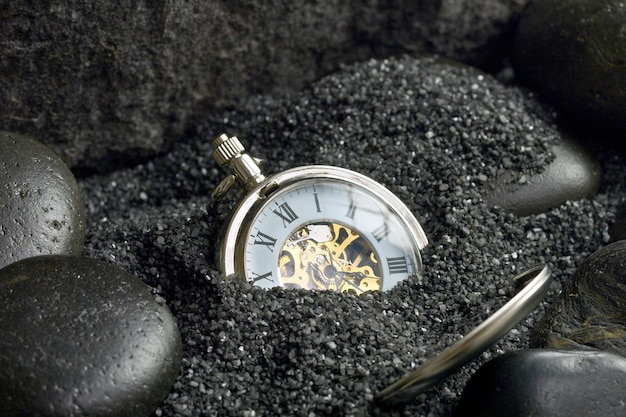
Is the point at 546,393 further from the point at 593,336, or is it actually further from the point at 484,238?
the point at 484,238

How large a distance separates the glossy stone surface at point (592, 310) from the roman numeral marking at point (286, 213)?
790mm

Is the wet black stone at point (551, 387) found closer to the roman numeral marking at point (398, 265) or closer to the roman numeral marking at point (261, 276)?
the roman numeral marking at point (398, 265)

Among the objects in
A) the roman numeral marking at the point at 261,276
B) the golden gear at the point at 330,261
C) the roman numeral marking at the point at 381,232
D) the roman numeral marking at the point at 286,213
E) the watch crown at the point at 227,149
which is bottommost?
the roman numeral marking at the point at 261,276

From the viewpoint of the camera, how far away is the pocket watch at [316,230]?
7.91 feet

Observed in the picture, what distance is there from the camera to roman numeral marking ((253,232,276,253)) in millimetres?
2414

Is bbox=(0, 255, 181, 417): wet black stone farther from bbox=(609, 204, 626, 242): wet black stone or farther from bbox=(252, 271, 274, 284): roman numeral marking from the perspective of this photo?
bbox=(609, 204, 626, 242): wet black stone

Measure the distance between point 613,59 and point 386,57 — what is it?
927 millimetres

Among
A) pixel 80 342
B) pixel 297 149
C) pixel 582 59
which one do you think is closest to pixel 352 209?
pixel 297 149

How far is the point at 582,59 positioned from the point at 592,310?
3.44ft

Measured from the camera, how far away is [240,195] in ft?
8.46

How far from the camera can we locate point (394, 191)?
8.87 ft

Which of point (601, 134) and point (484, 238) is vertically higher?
point (601, 134)

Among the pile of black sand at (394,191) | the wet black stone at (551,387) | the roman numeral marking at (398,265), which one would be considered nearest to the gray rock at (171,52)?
the pile of black sand at (394,191)

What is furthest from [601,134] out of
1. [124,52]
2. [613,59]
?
[124,52]
